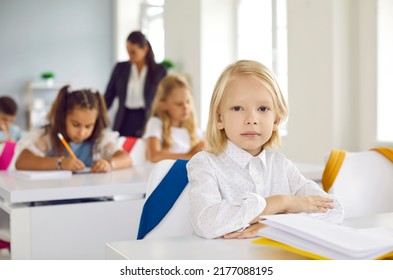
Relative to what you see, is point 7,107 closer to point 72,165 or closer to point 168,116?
point 168,116

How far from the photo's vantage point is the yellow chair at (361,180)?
1104 mm

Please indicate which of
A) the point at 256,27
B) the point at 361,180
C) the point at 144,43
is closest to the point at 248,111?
the point at 361,180

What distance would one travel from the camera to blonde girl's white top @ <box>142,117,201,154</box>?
208cm

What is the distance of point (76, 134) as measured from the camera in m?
1.66

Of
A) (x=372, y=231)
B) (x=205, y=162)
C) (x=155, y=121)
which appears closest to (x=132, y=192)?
(x=205, y=162)

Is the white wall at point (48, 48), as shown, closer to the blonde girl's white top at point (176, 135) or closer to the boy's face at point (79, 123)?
the blonde girl's white top at point (176, 135)

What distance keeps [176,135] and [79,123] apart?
0.51 meters

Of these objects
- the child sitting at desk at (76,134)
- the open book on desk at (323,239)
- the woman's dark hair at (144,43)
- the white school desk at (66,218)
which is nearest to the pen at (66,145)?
the child sitting at desk at (76,134)

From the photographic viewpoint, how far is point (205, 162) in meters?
0.84

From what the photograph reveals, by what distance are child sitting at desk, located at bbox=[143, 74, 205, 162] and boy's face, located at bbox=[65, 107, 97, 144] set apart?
0.40 metres

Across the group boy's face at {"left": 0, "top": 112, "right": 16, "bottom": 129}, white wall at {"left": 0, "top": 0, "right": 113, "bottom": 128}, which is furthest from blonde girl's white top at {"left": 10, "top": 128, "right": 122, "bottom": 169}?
white wall at {"left": 0, "top": 0, "right": 113, "bottom": 128}

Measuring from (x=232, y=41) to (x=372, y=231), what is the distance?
73.7 inches
